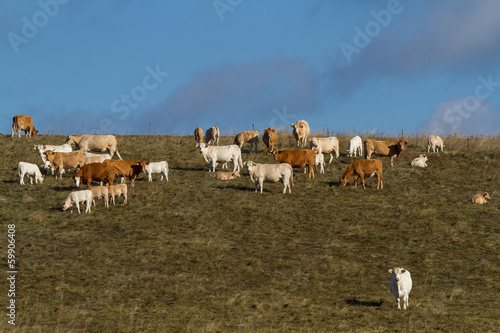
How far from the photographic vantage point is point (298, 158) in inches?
1239

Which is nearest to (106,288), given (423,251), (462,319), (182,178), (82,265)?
(82,265)

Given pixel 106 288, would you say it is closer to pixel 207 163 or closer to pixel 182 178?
pixel 182 178

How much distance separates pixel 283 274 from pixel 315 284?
1213 millimetres

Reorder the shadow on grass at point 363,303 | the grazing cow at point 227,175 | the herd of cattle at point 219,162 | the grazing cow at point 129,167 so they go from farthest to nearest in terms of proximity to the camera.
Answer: the grazing cow at point 227,175
the grazing cow at point 129,167
the herd of cattle at point 219,162
the shadow on grass at point 363,303

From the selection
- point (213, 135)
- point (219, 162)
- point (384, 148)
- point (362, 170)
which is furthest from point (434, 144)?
point (219, 162)

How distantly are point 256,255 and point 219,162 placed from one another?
14.4 meters

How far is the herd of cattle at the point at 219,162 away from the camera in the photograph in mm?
27141

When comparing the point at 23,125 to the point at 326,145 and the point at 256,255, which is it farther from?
the point at 256,255

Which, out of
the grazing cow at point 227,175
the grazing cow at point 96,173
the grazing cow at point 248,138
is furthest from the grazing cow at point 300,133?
the grazing cow at point 96,173

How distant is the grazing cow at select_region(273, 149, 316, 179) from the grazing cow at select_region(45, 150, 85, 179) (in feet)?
34.7

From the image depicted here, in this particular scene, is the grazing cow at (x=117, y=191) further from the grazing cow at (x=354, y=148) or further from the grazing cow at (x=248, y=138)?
the grazing cow at (x=354, y=148)

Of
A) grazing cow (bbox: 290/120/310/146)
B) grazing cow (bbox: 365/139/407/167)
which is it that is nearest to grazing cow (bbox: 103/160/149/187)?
grazing cow (bbox: 290/120/310/146)

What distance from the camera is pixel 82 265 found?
1756cm

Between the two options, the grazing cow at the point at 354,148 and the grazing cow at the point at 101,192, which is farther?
the grazing cow at the point at 354,148
